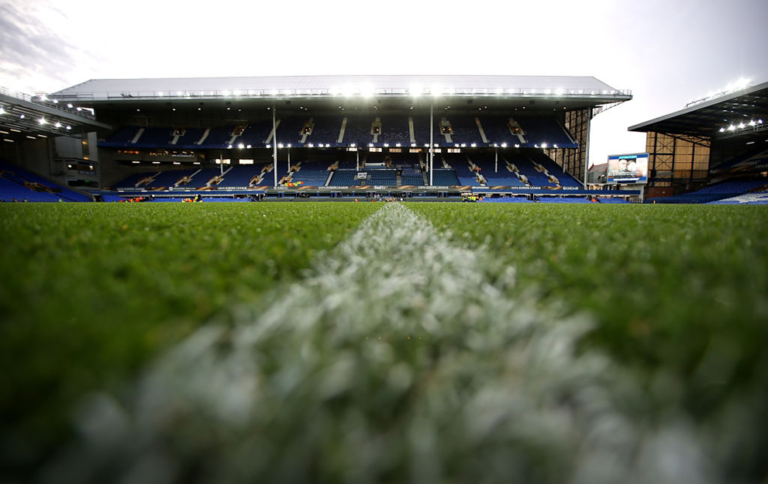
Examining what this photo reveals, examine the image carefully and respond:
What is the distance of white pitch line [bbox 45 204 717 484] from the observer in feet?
0.70

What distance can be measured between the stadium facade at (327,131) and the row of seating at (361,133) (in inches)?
4.0

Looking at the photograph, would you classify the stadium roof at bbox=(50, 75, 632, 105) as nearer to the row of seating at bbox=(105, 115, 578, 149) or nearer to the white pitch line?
the row of seating at bbox=(105, 115, 578, 149)

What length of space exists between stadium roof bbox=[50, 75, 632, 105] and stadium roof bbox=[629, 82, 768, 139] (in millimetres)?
3274

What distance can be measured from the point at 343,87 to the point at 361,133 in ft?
12.6

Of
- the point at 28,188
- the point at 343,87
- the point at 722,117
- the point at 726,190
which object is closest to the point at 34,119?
the point at 28,188

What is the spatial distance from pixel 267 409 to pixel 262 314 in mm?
247

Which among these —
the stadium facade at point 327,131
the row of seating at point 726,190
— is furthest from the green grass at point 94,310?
the row of seating at point 726,190

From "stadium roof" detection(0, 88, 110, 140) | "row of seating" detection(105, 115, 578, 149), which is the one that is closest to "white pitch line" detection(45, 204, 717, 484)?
"stadium roof" detection(0, 88, 110, 140)

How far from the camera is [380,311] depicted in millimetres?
507

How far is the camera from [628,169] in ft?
68.2

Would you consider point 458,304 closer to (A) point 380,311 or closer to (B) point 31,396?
(A) point 380,311

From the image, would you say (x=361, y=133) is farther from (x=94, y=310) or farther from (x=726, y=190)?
(x=726, y=190)

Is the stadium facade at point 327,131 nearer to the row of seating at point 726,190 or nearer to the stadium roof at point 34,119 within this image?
the stadium roof at point 34,119

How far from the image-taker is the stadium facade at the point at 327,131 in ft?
68.6
